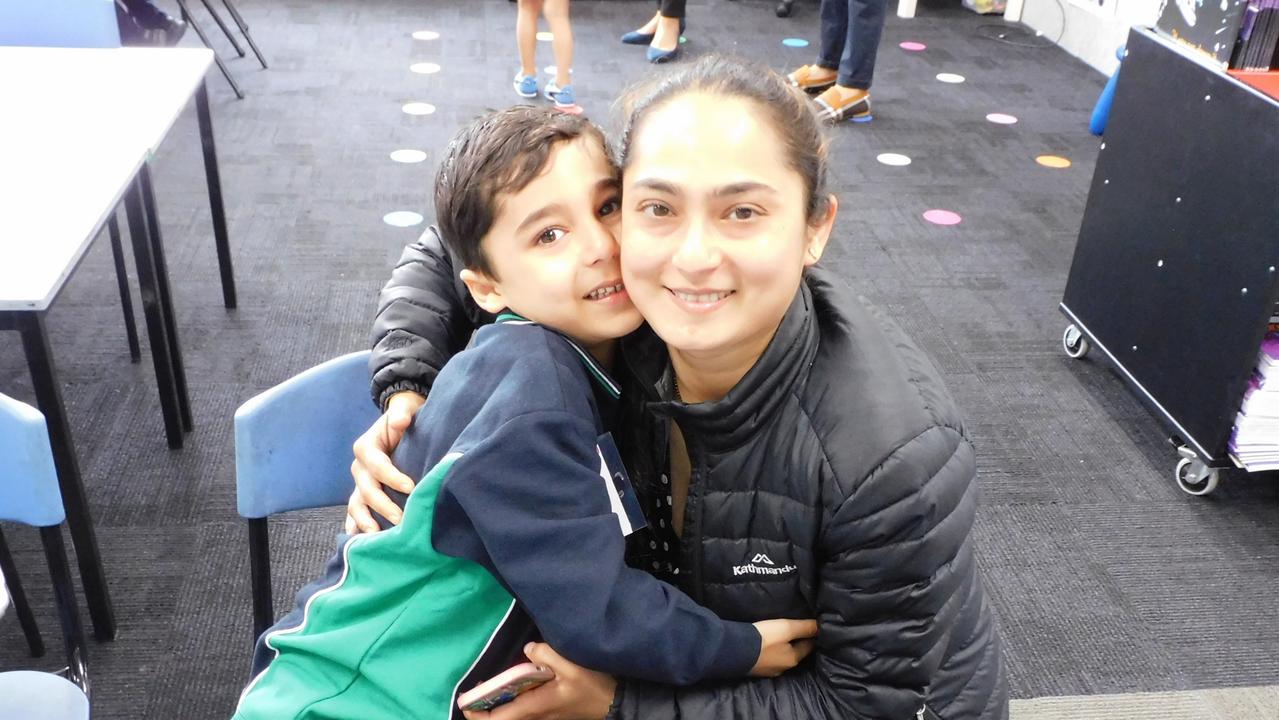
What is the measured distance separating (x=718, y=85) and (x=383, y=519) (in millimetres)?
557

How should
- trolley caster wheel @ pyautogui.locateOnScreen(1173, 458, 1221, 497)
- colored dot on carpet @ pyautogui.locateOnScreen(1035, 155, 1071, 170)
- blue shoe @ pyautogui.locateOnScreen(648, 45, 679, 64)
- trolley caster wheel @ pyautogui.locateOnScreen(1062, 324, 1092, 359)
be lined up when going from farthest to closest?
blue shoe @ pyautogui.locateOnScreen(648, 45, 679, 64) < colored dot on carpet @ pyautogui.locateOnScreen(1035, 155, 1071, 170) < trolley caster wheel @ pyautogui.locateOnScreen(1062, 324, 1092, 359) < trolley caster wheel @ pyautogui.locateOnScreen(1173, 458, 1221, 497)

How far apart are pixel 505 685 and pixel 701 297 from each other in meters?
0.41

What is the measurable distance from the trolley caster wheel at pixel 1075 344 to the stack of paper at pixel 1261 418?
0.62 metres

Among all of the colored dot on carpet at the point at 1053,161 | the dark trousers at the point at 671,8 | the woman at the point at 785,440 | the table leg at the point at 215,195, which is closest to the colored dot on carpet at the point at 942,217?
the colored dot on carpet at the point at 1053,161

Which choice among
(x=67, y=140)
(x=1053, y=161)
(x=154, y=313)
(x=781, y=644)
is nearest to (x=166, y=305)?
(x=154, y=313)

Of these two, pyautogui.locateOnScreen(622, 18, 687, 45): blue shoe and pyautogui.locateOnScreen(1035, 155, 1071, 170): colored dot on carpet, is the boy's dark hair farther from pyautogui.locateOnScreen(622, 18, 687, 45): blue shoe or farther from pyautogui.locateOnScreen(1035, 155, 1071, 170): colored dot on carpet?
pyautogui.locateOnScreen(622, 18, 687, 45): blue shoe

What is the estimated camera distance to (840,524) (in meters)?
1.02

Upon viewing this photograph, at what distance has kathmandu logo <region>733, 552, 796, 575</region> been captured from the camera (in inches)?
42.8

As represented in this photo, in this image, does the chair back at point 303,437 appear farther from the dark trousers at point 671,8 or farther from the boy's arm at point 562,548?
the dark trousers at point 671,8

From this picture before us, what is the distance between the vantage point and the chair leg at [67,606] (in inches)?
62.9

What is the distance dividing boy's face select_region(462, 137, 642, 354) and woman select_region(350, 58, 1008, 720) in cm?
5

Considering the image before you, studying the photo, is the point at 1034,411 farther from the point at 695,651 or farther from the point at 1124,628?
the point at 695,651

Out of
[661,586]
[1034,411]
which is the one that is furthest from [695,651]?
[1034,411]

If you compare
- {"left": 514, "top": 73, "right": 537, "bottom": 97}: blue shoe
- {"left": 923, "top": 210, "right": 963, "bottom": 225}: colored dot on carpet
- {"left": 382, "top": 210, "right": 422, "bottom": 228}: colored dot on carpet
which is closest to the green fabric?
{"left": 382, "top": 210, "right": 422, "bottom": 228}: colored dot on carpet
